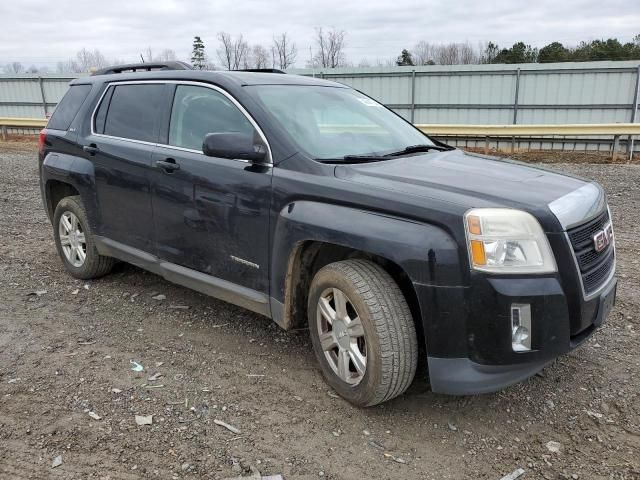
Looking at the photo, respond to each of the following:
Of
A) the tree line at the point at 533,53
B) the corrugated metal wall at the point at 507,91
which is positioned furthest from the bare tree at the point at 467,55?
the corrugated metal wall at the point at 507,91

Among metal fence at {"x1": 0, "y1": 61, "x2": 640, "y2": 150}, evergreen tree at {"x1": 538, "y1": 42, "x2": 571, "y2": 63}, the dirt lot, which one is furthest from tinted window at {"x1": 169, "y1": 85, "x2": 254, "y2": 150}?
evergreen tree at {"x1": 538, "y1": 42, "x2": 571, "y2": 63}

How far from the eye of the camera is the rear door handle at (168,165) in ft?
12.7

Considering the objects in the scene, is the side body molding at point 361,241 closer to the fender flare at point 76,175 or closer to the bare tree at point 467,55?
the fender flare at point 76,175

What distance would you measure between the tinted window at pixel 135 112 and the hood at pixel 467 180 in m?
1.81

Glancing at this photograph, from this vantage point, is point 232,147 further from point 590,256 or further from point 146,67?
point 146,67

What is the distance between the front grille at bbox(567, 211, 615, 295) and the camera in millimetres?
2766

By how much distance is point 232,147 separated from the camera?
3.29 m

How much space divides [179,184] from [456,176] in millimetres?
1898

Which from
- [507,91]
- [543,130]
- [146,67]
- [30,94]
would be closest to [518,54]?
[507,91]

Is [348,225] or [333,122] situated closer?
[348,225]

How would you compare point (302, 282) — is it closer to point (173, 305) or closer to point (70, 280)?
point (173, 305)

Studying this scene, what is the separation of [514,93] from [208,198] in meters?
15.6

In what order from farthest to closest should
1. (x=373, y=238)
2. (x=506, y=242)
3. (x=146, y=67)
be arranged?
(x=146, y=67) < (x=373, y=238) < (x=506, y=242)

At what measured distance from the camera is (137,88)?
4480mm
